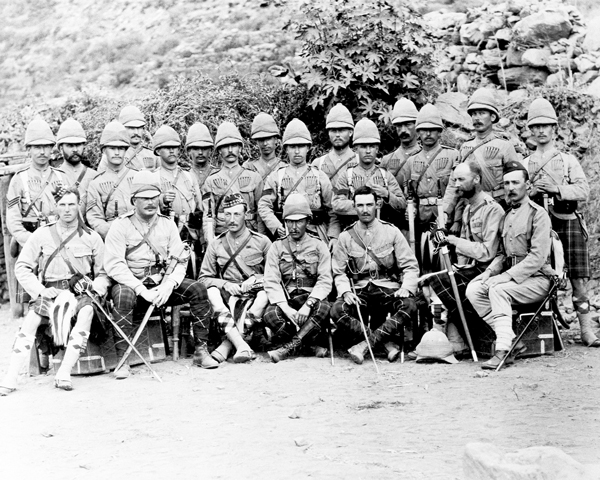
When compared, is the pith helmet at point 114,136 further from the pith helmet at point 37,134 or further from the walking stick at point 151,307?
the walking stick at point 151,307

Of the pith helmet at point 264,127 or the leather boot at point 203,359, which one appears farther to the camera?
the pith helmet at point 264,127

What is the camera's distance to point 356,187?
382 inches

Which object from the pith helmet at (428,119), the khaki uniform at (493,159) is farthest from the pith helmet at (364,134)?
the khaki uniform at (493,159)

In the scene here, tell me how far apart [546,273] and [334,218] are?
255 centimetres

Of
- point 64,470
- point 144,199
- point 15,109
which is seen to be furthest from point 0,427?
point 15,109

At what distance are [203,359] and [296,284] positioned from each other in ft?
4.04

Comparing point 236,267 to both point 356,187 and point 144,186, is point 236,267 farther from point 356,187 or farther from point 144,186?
point 356,187

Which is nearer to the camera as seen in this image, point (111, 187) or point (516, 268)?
point (516, 268)

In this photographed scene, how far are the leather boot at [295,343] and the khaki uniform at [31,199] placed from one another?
9.65 feet

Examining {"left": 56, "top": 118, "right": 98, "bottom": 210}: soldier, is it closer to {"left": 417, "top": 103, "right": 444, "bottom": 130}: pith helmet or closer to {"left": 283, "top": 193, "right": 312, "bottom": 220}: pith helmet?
{"left": 283, "top": 193, "right": 312, "bottom": 220}: pith helmet

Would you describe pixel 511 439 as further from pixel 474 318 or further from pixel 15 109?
pixel 15 109

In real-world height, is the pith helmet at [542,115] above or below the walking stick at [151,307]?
above

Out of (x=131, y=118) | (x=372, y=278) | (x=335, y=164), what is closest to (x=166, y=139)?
(x=131, y=118)

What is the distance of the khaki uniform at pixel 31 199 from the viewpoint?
9508mm
